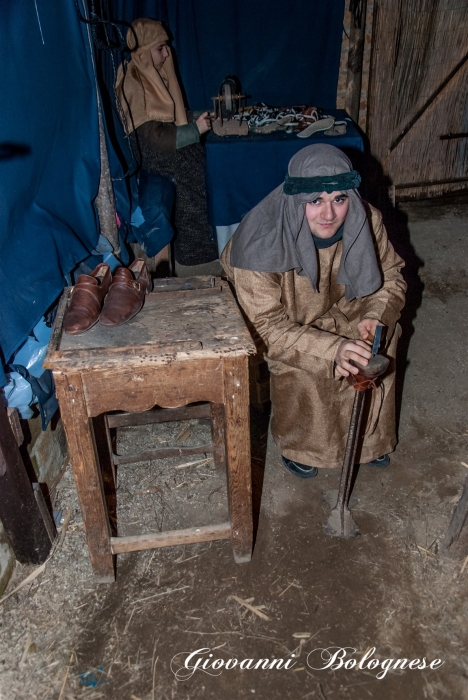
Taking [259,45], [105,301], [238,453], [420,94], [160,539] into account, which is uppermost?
[259,45]

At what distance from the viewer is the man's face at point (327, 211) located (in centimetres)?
207

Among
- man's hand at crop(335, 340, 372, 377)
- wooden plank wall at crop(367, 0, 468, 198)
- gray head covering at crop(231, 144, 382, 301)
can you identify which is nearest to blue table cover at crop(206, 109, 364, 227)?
Answer: wooden plank wall at crop(367, 0, 468, 198)

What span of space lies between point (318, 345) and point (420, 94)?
4565 mm

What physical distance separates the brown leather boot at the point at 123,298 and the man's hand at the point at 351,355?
80 cm

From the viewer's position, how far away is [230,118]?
4.42 metres

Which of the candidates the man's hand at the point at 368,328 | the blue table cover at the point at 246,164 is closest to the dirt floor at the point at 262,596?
the man's hand at the point at 368,328

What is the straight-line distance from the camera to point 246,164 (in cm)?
412

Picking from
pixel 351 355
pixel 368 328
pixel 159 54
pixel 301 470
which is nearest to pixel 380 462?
pixel 301 470

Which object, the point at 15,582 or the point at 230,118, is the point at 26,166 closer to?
the point at 15,582

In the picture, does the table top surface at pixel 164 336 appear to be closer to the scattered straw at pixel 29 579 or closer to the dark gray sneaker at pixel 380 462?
the scattered straw at pixel 29 579

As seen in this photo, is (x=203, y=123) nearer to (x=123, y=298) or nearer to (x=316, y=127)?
(x=316, y=127)

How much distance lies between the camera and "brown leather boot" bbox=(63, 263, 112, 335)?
6.06ft

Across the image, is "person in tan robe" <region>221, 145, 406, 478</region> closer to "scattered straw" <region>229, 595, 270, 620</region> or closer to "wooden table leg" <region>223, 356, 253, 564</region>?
"wooden table leg" <region>223, 356, 253, 564</region>

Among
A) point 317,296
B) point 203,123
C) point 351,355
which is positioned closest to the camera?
point 351,355
